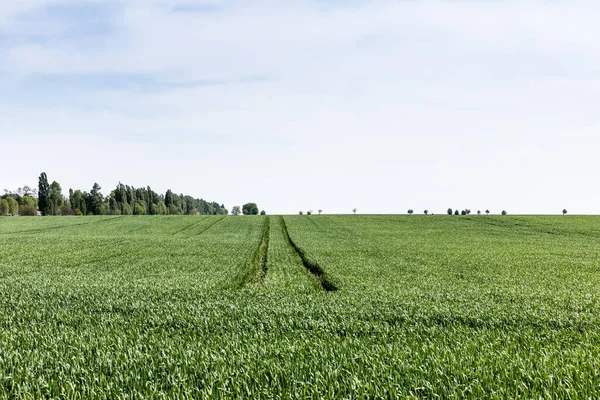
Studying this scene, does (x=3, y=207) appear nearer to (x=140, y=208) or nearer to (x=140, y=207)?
(x=140, y=208)

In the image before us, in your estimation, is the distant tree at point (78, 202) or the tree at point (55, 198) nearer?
the tree at point (55, 198)

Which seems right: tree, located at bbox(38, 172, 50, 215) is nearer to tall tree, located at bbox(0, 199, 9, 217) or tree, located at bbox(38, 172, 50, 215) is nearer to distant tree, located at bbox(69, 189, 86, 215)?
tall tree, located at bbox(0, 199, 9, 217)

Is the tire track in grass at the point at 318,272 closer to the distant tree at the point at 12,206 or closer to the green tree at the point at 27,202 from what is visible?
the distant tree at the point at 12,206

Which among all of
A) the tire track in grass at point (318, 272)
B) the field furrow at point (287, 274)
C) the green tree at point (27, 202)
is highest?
the green tree at point (27, 202)

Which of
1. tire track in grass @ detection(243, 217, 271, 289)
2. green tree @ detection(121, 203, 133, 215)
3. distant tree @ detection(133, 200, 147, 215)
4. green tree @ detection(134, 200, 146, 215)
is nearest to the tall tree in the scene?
green tree @ detection(121, 203, 133, 215)

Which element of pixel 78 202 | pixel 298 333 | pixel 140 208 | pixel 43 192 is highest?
pixel 43 192

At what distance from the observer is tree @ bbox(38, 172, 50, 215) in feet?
513

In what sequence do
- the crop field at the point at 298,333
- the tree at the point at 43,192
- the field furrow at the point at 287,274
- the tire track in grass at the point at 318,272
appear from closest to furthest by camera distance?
the crop field at the point at 298,333, the field furrow at the point at 287,274, the tire track in grass at the point at 318,272, the tree at the point at 43,192

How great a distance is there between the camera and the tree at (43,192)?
513ft

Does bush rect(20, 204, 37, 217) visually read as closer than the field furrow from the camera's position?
No

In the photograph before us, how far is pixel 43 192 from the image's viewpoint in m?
159

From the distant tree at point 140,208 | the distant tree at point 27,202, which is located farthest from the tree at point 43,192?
the distant tree at point 140,208

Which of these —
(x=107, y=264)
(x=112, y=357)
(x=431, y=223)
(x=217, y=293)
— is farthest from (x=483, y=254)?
(x=431, y=223)

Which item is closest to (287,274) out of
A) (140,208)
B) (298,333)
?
(298,333)
